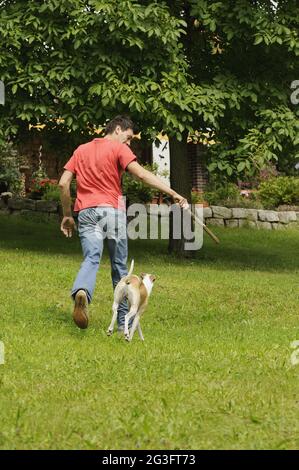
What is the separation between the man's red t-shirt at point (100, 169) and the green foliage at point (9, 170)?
17915mm

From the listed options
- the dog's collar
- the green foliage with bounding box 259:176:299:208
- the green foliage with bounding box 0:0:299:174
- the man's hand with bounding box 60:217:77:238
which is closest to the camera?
the dog's collar

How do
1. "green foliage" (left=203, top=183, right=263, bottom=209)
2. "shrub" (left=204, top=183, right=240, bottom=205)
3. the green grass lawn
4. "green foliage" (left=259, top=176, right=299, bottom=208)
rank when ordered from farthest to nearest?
"green foliage" (left=259, top=176, right=299, bottom=208)
"shrub" (left=204, top=183, right=240, bottom=205)
"green foliage" (left=203, top=183, right=263, bottom=209)
the green grass lawn

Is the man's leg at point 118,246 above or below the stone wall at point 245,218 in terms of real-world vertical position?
above

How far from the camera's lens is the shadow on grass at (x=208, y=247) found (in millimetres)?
19000

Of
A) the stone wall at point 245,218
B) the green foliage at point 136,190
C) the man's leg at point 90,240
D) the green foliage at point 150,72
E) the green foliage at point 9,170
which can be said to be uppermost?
the green foliage at point 150,72

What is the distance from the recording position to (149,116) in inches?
661

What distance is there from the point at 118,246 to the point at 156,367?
201cm

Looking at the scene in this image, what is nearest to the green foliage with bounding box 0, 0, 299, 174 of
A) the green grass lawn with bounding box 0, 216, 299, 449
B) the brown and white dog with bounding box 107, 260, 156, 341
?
the green grass lawn with bounding box 0, 216, 299, 449

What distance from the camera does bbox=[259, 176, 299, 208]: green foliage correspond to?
1174 inches

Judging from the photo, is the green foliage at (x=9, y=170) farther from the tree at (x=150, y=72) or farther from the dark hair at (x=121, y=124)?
the dark hair at (x=121, y=124)

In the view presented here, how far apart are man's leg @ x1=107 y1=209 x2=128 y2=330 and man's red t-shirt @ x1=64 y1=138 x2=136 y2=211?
0.47ft

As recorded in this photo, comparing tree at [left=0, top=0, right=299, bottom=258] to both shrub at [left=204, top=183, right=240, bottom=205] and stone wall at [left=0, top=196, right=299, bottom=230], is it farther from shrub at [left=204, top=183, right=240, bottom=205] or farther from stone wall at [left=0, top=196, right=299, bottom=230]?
shrub at [left=204, top=183, right=240, bottom=205]

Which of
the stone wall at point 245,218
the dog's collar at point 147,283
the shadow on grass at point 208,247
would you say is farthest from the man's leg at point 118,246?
the stone wall at point 245,218
